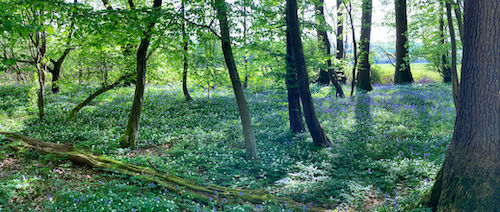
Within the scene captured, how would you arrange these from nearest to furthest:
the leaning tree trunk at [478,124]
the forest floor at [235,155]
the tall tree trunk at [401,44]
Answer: the leaning tree trunk at [478,124] < the forest floor at [235,155] < the tall tree trunk at [401,44]

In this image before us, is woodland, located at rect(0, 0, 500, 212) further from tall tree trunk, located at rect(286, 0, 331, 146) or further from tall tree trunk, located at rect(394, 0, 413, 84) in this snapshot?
tall tree trunk, located at rect(394, 0, 413, 84)

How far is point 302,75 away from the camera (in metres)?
8.16

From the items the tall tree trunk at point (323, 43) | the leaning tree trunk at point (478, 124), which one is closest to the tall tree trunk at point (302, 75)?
the tall tree trunk at point (323, 43)

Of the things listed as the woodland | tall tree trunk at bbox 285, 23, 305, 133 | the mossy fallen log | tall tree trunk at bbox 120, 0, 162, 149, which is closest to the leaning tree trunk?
the woodland

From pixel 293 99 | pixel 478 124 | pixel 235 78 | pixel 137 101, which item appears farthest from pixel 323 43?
pixel 478 124

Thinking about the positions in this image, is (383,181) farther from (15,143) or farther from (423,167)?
(15,143)

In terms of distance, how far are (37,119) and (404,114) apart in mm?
14432

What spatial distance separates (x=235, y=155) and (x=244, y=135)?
2.57 feet

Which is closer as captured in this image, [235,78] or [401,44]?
[235,78]

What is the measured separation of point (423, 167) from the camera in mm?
5730

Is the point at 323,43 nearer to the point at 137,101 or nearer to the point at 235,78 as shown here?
the point at 235,78

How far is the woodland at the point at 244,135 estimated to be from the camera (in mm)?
3512

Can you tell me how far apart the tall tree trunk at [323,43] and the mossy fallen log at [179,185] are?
19.4 feet

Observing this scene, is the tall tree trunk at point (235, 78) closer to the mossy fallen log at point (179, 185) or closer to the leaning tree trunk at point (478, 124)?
the mossy fallen log at point (179, 185)
